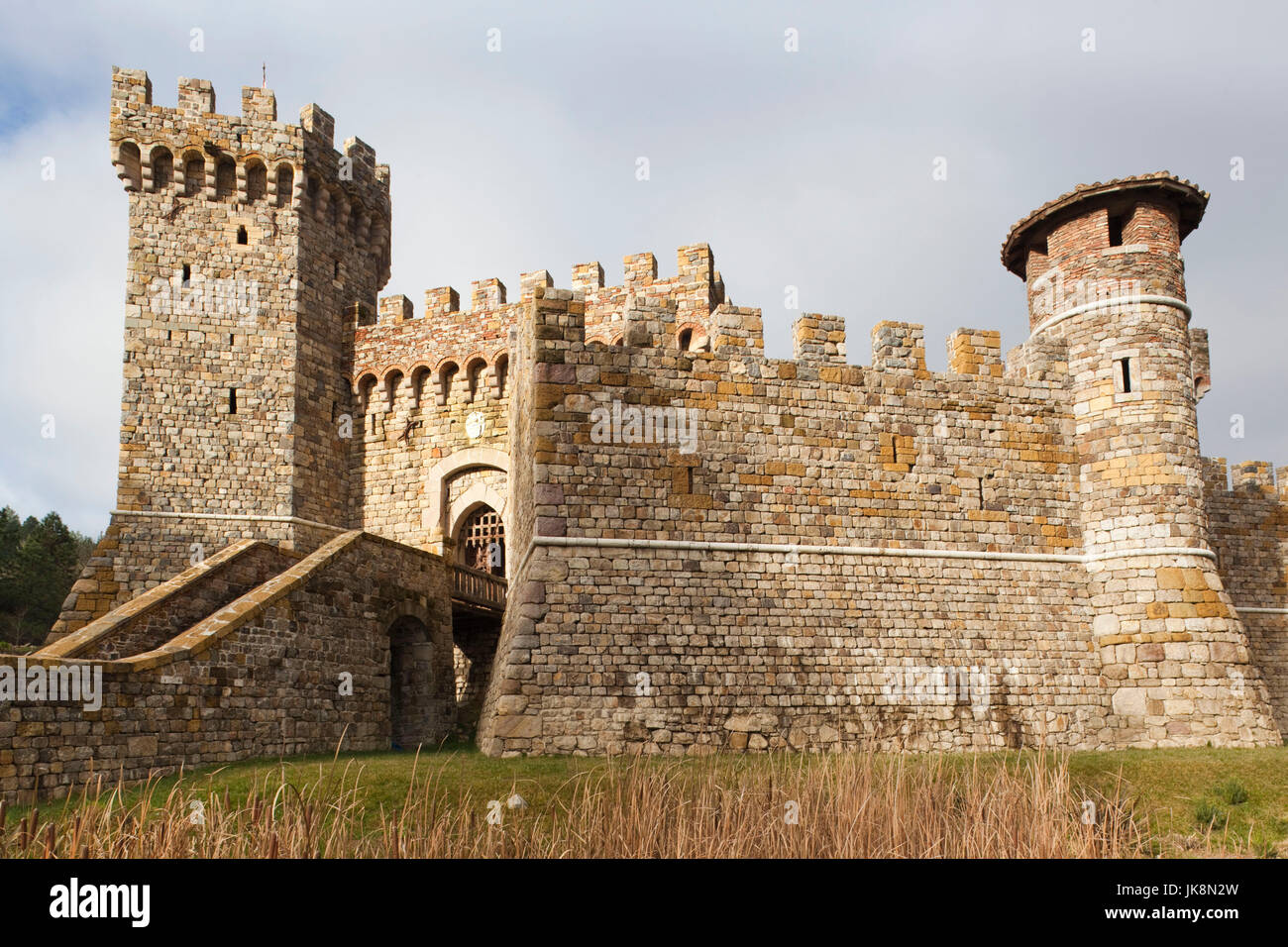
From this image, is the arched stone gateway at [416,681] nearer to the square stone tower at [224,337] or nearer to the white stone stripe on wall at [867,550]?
the square stone tower at [224,337]

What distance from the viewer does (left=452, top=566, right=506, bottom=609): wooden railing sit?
705 inches

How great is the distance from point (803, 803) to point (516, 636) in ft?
19.5

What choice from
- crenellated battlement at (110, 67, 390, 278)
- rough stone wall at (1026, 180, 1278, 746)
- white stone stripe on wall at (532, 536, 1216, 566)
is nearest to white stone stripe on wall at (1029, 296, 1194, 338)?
rough stone wall at (1026, 180, 1278, 746)

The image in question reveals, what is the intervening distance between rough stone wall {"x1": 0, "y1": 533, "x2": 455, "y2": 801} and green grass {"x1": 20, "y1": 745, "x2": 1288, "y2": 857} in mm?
493

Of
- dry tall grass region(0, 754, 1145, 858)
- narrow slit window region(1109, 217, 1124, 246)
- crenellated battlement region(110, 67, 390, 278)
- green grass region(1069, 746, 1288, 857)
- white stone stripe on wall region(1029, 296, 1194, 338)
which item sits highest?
crenellated battlement region(110, 67, 390, 278)

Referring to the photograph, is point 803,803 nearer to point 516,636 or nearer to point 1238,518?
point 516,636

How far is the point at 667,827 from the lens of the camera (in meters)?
6.28

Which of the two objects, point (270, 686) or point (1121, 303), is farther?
point (1121, 303)

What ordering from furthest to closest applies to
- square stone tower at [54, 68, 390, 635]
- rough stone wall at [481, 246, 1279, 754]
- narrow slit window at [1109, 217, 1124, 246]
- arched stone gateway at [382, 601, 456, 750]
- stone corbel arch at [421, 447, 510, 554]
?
stone corbel arch at [421, 447, 510, 554], square stone tower at [54, 68, 390, 635], arched stone gateway at [382, 601, 456, 750], narrow slit window at [1109, 217, 1124, 246], rough stone wall at [481, 246, 1279, 754]

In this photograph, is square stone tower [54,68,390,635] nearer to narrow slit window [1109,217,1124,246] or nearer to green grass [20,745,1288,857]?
green grass [20,745,1288,857]

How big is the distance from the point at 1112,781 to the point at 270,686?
33.0 ft

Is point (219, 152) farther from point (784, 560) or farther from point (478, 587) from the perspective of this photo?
point (784, 560)

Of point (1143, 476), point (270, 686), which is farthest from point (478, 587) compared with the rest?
point (1143, 476)

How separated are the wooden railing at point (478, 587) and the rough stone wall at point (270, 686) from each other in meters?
0.62
